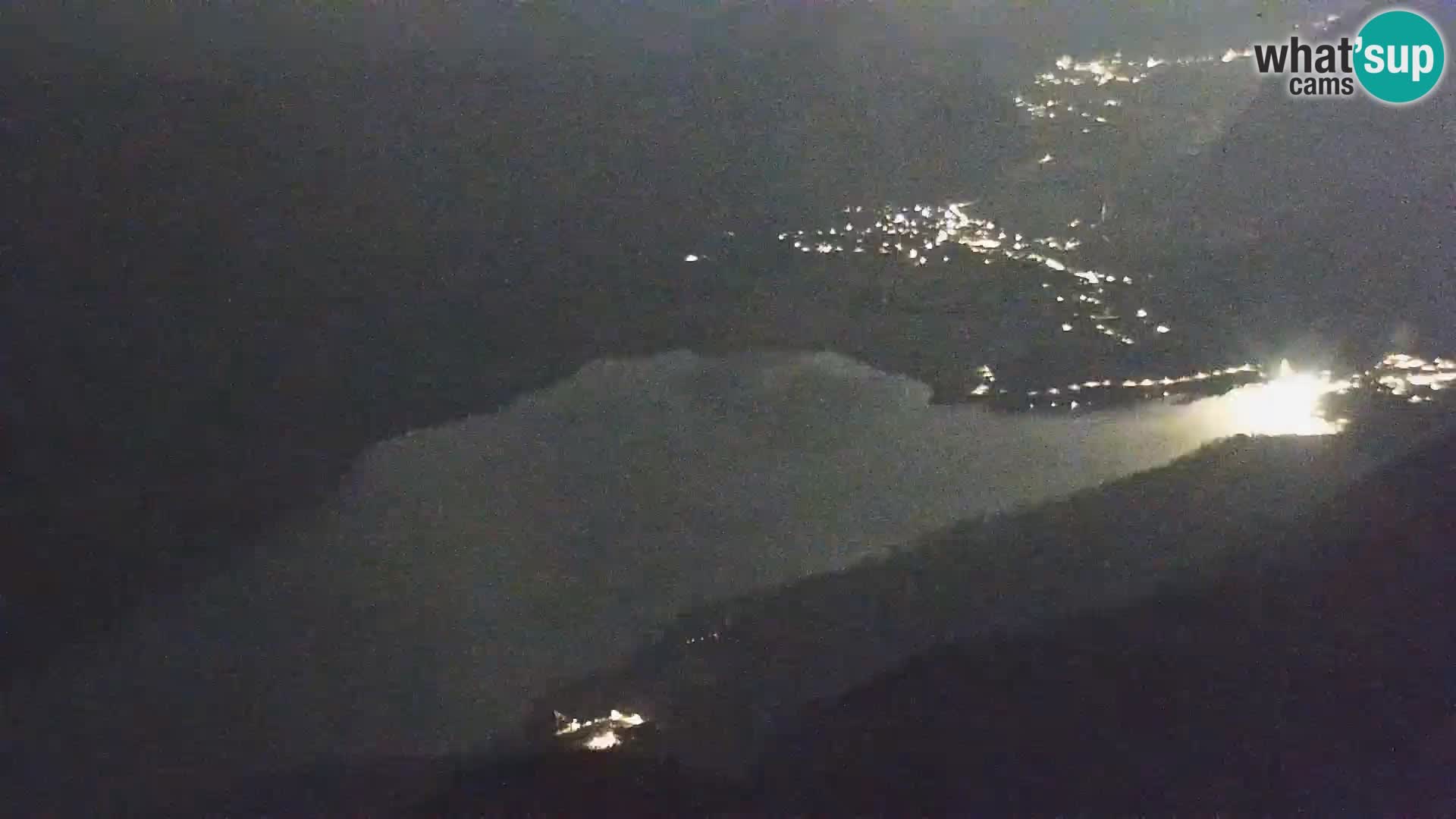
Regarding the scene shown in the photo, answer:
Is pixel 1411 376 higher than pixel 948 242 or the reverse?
the reverse

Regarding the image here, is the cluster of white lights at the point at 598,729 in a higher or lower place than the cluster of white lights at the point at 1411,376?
lower

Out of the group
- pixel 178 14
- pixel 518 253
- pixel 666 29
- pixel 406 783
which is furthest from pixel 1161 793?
pixel 178 14

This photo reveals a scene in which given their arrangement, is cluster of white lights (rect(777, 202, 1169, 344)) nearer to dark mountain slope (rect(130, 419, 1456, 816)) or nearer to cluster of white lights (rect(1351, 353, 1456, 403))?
cluster of white lights (rect(1351, 353, 1456, 403))

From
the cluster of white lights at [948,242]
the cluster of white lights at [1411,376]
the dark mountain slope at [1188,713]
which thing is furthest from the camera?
the cluster of white lights at [948,242]

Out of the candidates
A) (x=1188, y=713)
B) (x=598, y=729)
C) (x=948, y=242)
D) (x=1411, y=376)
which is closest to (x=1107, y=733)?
(x=1188, y=713)

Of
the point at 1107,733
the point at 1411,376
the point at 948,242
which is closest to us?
the point at 1107,733

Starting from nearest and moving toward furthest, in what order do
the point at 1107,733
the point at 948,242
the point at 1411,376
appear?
the point at 1107,733
the point at 1411,376
the point at 948,242

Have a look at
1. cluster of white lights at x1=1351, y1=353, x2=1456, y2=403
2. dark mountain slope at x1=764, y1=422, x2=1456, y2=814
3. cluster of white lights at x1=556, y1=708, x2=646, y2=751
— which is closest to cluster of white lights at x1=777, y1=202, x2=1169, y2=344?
cluster of white lights at x1=1351, y1=353, x2=1456, y2=403

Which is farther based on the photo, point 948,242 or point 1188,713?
point 948,242

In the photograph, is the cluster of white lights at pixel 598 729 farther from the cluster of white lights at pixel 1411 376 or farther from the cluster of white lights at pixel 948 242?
the cluster of white lights at pixel 1411 376

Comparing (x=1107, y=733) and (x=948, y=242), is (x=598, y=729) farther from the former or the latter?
(x=948, y=242)

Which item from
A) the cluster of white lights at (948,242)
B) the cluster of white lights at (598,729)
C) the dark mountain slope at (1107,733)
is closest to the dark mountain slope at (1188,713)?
the dark mountain slope at (1107,733)

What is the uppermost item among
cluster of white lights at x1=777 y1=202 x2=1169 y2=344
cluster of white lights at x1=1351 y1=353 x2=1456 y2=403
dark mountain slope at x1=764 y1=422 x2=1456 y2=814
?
cluster of white lights at x1=777 y1=202 x2=1169 y2=344
